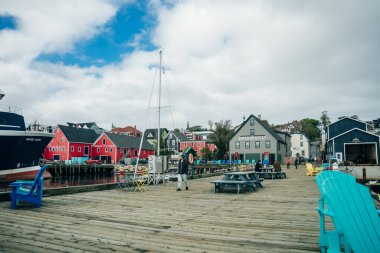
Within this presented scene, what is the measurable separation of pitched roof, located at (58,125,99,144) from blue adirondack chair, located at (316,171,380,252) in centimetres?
6749

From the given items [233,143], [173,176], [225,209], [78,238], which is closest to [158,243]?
[78,238]

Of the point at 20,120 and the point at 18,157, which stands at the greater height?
the point at 20,120

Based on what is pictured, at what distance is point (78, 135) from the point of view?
67062 millimetres

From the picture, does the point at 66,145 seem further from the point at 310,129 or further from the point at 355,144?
Result: the point at 310,129

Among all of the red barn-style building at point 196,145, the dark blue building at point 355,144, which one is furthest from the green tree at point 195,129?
the dark blue building at point 355,144

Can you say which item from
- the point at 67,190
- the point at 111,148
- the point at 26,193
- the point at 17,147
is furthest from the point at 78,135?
the point at 26,193

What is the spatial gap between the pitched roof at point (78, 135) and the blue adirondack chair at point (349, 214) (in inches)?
2657

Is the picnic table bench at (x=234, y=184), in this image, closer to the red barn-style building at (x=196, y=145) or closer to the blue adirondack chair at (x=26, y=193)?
the blue adirondack chair at (x=26, y=193)

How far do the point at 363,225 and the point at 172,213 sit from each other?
4.74m

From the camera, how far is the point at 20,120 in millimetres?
25531

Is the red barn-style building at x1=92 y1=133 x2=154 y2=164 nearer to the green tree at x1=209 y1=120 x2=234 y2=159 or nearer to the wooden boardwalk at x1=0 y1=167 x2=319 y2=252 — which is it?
the green tree at x1=209 y1=120 x2=234 y2=159

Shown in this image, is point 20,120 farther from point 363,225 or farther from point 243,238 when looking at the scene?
point 363,225

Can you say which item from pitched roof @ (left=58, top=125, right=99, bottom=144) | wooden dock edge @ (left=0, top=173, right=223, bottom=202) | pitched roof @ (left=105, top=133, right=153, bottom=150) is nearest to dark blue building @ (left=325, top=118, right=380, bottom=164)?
wooden dock edge @ (left=0, top=173, right=223, bottom=202)

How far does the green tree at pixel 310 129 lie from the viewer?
10975cm
